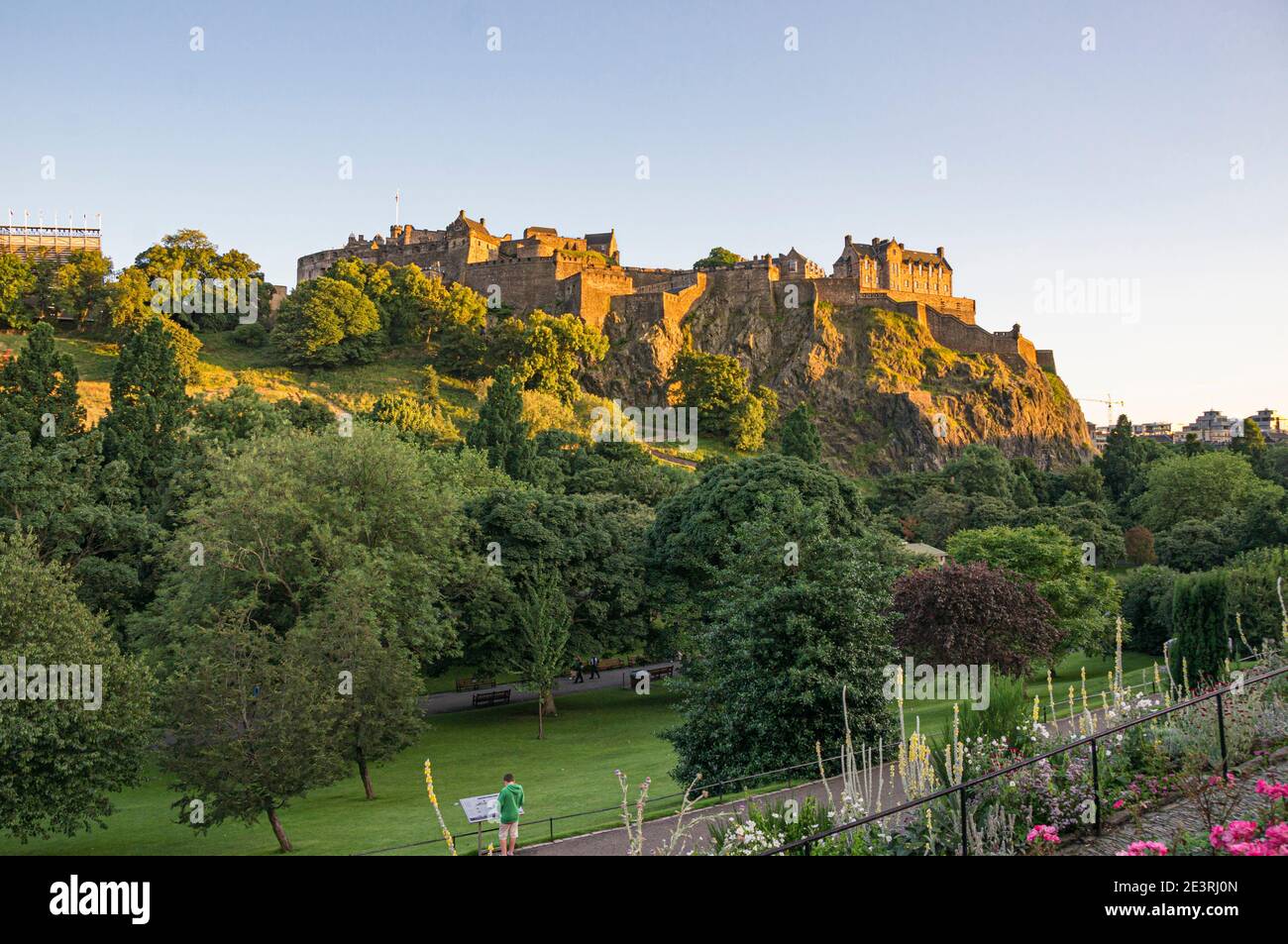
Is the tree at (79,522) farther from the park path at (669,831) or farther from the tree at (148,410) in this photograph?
the park path at (669,831)

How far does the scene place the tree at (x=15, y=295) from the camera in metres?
77.1

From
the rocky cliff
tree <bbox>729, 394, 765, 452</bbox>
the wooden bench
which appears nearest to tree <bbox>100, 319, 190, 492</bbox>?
the wooden bench

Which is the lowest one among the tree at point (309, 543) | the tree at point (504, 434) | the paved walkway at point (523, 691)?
the paved walkway at point (523, 691)

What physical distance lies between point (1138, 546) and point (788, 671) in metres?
61.2

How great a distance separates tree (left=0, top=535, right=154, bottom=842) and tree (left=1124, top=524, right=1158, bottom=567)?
6598 cm

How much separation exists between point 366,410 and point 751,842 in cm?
6268

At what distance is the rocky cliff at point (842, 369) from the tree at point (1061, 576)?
193 ft

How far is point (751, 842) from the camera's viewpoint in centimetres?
1038

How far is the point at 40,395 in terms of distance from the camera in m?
40.3

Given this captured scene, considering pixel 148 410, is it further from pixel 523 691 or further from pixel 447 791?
pixel 447 791

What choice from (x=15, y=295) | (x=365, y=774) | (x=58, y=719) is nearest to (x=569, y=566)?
(x=365, y=774)

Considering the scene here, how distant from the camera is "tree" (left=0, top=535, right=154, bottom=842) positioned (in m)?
19.2

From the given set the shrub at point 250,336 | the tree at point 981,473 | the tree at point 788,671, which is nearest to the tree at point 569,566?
the tree at point 788,671
